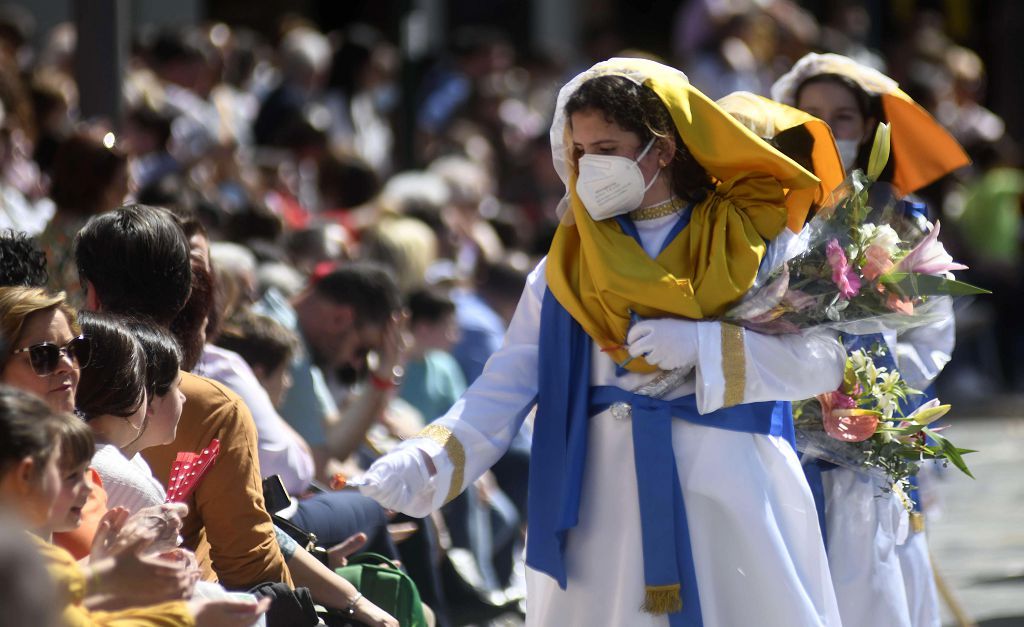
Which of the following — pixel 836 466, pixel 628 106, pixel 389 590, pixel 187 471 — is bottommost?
pixel 389 590

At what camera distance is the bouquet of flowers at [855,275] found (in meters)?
4.15

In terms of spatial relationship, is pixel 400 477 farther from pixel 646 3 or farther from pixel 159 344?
pixel 646 3

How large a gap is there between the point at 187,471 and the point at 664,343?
3.68 ft

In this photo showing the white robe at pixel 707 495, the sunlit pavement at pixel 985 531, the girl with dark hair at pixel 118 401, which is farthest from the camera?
the sunlit pavement at pixel 985 531

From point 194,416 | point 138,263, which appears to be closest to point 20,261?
point 138,263

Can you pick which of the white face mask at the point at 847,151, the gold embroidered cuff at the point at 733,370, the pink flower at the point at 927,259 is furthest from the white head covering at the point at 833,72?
the gold embroidered cuff at the point at 733,370

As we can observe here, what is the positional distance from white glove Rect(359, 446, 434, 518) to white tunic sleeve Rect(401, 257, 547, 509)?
0.03m

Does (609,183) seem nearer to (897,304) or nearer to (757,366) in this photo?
(757,366)

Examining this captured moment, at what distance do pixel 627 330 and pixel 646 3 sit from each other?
56.5 ft

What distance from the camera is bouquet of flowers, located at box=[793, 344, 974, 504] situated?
448 centimetres

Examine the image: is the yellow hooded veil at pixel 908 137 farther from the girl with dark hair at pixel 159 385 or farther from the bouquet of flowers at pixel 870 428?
the girl with dark hair at pixel 159 385

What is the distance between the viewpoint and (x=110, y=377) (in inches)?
149

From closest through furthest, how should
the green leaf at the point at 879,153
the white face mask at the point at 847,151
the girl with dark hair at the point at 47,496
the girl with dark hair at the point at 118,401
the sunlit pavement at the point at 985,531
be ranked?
the girl with dark hair at the point at 47,496
the girl with dark hair at the point at 118,401
the green leaf at the point at 879,153
the white face mask at the point at 847,151
the sunlit pavement at the point at 985,531

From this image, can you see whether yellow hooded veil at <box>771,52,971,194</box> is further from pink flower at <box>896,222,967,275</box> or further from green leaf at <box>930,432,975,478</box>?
green leaf at <box>930,432,975,478</box>
